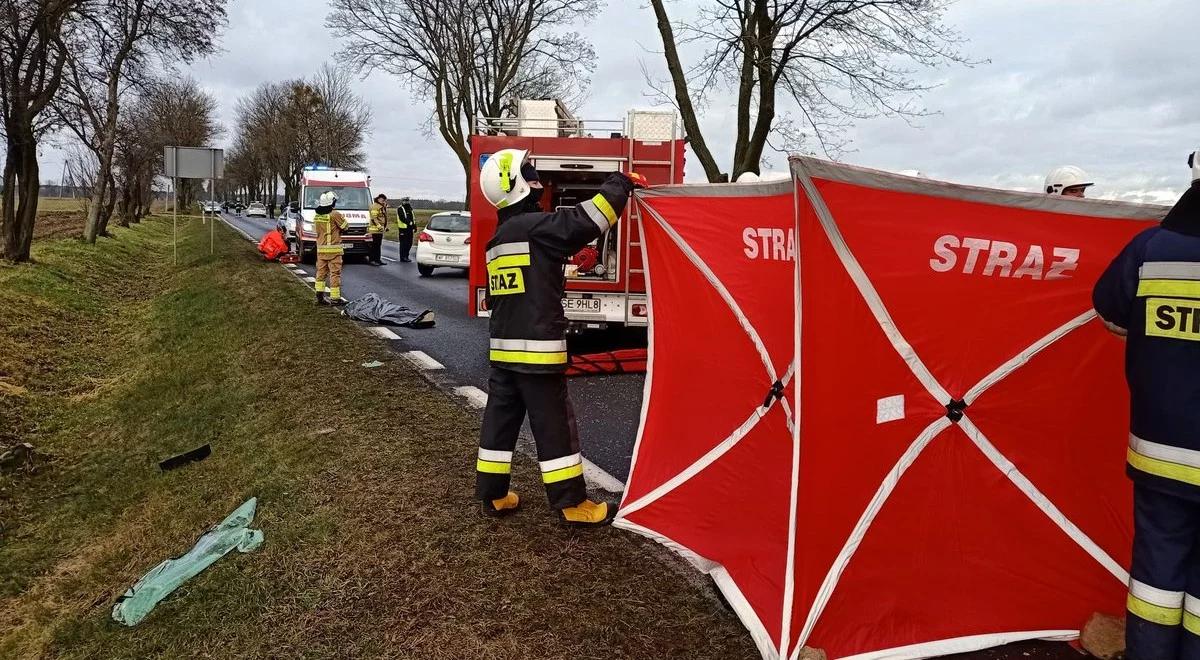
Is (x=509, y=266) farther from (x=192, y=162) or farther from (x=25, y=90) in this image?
(x=192, y=162)

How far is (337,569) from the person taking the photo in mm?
3332

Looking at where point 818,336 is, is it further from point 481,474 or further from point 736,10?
point 736,10

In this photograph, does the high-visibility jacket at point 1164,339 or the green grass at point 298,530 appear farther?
the green grass at point 298,530

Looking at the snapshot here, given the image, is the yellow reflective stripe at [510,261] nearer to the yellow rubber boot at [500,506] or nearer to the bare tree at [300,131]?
the yellow rubber boot at [500,506]

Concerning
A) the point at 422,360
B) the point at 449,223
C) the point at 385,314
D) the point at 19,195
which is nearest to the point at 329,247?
the point at 385,314

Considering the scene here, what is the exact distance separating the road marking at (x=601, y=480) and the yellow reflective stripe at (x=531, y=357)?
100 cm

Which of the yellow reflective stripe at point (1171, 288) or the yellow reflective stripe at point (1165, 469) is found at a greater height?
the yellow reflective stripe at point (1171, 288)

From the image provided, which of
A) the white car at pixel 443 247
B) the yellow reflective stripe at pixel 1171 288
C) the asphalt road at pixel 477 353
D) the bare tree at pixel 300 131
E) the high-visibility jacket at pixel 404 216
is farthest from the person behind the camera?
the bare tree at pixel 300 131

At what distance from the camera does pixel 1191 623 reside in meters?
2.37

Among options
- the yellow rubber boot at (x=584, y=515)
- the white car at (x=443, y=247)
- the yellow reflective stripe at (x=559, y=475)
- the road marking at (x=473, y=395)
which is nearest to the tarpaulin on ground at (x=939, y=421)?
the yellow rubber boot at (x=584, y=515)

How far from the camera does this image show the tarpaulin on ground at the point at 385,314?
10.3 meters

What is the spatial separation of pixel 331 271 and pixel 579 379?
5901 millimetres

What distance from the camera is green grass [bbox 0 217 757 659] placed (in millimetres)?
2893

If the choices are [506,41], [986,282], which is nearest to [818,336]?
[986,282]
